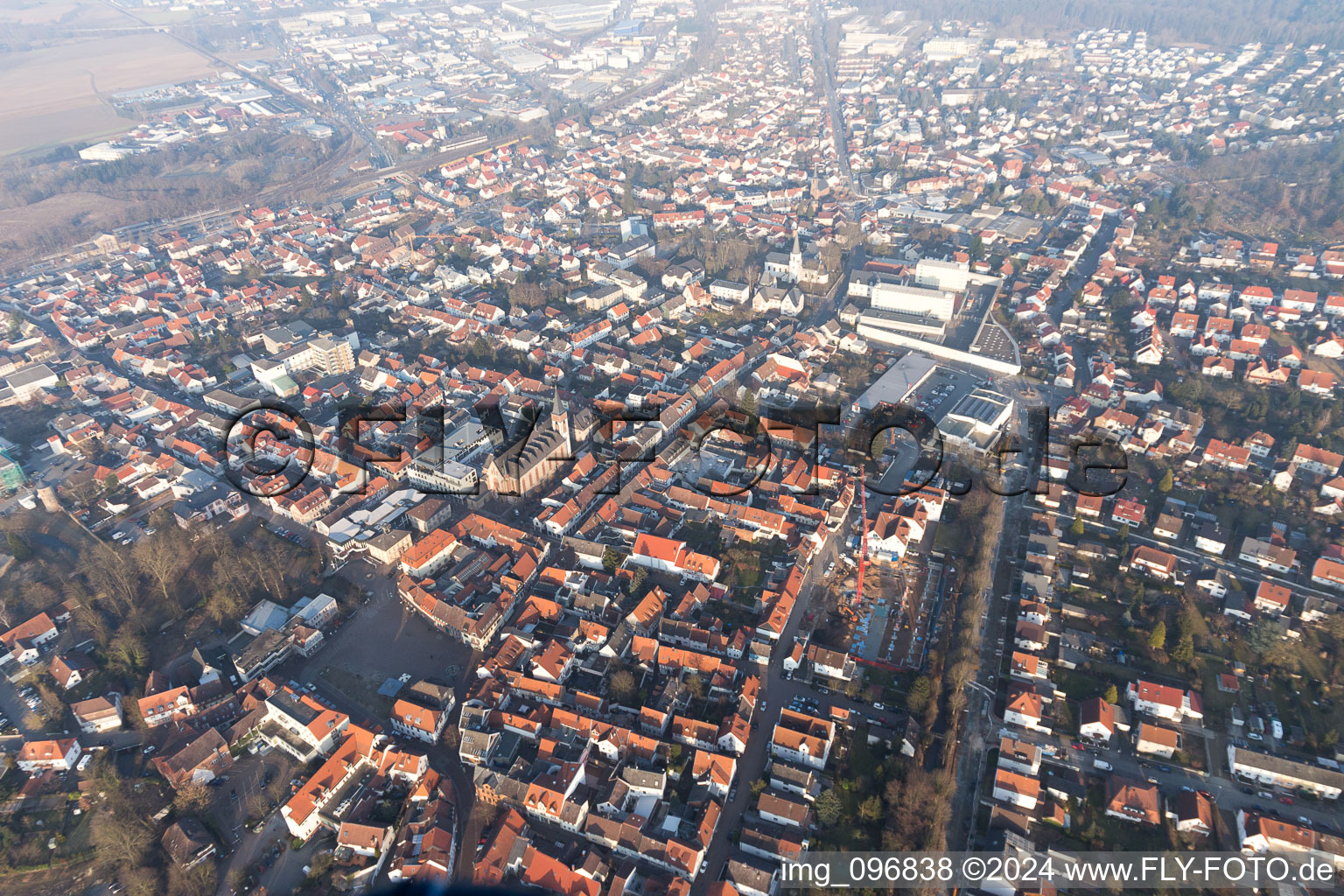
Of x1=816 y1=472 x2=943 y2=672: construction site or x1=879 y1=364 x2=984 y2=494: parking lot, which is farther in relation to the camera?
x1=879 y1=364 x2=984 y2=494: parking lot

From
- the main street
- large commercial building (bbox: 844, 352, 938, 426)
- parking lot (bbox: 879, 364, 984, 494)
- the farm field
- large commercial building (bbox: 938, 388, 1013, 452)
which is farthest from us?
the farm field

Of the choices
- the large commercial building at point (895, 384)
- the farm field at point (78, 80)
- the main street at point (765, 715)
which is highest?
the farm field at point (78, 80)

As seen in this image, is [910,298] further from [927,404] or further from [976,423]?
[976,423]

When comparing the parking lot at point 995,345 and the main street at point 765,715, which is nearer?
the main street at point 765,715

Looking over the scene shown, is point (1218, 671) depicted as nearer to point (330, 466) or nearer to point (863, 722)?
point (863, 722)

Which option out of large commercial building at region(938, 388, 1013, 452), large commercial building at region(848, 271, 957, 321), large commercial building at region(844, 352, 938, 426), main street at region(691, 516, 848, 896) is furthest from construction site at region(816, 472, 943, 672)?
large commercial building at region(848, 271, 957, 321)

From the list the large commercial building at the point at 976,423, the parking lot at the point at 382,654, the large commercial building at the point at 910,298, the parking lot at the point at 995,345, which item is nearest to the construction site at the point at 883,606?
the large commercial building at the point at 976,423

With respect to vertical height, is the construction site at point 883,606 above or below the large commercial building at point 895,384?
below

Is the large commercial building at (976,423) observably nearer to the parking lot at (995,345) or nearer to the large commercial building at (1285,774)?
the parking lot at (995,345)

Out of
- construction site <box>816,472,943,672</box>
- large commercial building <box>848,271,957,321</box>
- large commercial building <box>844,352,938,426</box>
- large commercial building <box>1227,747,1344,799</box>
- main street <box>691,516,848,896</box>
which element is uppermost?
large commercial building <box>848,271,957,321</box>

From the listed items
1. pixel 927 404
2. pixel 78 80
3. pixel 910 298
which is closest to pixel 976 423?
pixel 927 404

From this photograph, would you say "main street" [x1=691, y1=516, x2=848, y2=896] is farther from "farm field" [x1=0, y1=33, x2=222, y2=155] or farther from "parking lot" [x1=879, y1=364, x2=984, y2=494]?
"farm field" [x1=0, y1=33, x2=222, y2=155]
